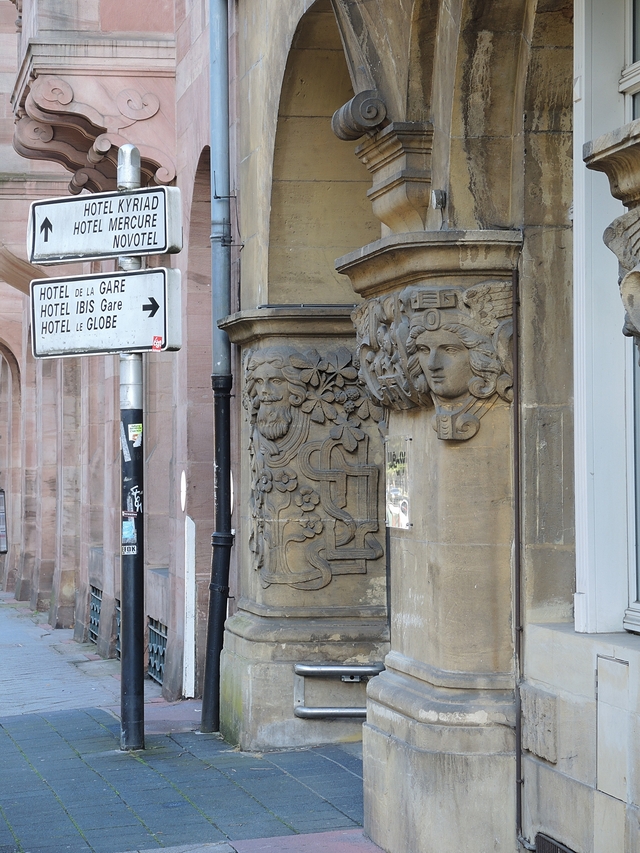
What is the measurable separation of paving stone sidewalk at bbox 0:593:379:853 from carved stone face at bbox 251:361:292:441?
6.40 feet

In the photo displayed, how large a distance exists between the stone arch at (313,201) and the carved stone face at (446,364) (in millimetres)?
3267

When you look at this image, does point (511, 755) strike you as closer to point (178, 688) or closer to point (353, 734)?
point (353, 734)

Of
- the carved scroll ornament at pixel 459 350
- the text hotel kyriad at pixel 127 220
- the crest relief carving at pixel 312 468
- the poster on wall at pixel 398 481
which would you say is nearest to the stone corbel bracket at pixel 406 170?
the carved scroll ornament at pixel 459 350

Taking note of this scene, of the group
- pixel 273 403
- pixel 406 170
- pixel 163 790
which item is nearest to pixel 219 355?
pixel 273 403

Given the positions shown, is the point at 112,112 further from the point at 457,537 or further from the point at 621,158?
the point at 621,158

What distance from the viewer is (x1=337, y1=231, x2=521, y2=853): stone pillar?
5523mm

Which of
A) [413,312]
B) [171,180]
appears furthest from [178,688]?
[413,312]

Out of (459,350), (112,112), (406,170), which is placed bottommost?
(459,350)

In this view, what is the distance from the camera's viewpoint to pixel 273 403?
8.64 metres

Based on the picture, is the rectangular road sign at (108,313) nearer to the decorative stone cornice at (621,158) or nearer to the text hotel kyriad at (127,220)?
the text hotel kyriad at (127,220)

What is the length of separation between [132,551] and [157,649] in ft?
12.9

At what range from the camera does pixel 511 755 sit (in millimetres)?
5527

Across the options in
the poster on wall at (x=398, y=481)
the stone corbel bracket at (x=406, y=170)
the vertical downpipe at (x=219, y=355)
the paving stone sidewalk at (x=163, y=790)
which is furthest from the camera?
the vertical downpipe at (x=219, y=355)

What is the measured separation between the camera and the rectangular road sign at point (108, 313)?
321 inches
